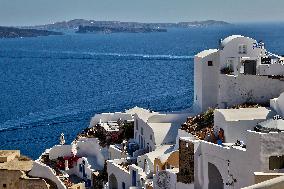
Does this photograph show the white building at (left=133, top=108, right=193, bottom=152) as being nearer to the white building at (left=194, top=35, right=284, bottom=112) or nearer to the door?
the white building at (left=194, top=35, right=284, bottom=112)

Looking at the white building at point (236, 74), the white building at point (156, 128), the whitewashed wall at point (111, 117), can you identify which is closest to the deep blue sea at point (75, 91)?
the whitewashed wall at point (111, 117)

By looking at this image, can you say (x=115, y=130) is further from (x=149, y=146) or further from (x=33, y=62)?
(x=33, y=62)

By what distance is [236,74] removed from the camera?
3559 centimetres

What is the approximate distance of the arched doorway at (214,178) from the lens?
25.5 meters

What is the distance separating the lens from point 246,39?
121 ft

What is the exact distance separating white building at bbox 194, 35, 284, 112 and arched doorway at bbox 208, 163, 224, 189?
8.83 metres

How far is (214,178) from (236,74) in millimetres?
11280

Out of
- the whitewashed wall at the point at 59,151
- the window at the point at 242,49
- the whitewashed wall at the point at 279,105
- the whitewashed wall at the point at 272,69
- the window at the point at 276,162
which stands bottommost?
the whitewashed wall at the point at 59,151

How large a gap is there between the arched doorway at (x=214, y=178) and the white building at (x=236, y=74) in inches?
348

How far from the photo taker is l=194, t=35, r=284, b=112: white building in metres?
33.6

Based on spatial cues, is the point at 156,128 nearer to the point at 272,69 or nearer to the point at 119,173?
the point at 119,173

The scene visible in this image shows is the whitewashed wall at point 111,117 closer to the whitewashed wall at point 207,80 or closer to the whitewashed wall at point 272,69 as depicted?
the whitewashed wall at point 207,80

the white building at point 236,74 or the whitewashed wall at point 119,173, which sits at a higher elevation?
the white building at point 236,74

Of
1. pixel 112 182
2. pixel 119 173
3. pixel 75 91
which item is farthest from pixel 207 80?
pixel 75 91
